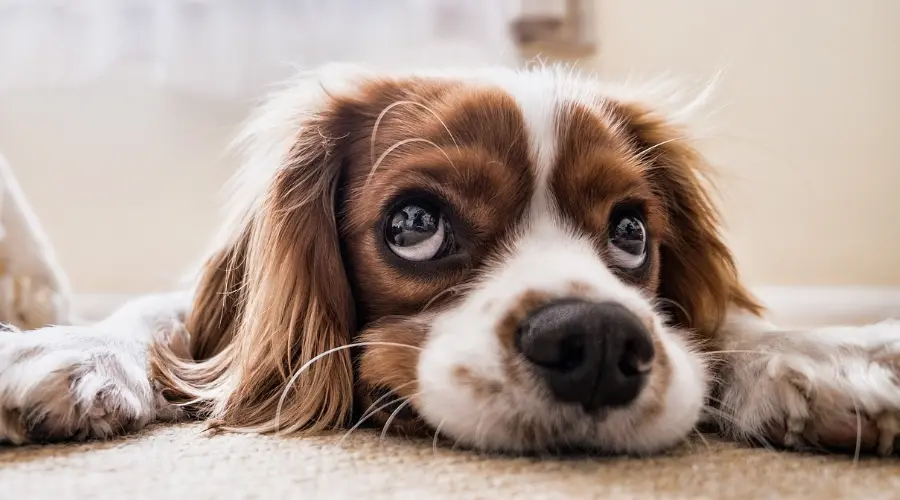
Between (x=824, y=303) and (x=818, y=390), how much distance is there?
2010 mm

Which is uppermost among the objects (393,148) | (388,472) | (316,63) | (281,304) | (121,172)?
(316,63)

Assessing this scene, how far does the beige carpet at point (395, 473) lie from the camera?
2.84 feet

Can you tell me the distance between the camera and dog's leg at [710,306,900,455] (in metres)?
1.04

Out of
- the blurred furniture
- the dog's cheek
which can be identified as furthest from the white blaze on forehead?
the blurred furniture

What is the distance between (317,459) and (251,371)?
1.06 ft

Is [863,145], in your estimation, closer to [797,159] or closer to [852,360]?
[797,159]

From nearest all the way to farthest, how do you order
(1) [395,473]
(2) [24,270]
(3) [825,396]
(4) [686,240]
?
1. (1) [395,473]
2. (3) [825,396]
3. (4) [686,240]
4. (2) [24,270]

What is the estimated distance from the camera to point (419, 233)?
128 cm

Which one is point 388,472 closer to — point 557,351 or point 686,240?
point 557,351

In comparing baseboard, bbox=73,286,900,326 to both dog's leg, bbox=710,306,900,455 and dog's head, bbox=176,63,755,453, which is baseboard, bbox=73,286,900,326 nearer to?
dog's head, bbox=176,63,755,453

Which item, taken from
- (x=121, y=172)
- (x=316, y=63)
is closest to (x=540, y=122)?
(x=316, y=63)

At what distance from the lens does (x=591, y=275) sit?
1.17m

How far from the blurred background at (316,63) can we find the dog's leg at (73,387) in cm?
170

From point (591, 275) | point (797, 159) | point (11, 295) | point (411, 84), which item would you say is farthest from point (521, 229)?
point (797, 159)
